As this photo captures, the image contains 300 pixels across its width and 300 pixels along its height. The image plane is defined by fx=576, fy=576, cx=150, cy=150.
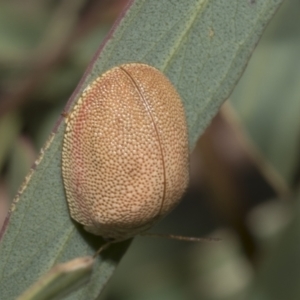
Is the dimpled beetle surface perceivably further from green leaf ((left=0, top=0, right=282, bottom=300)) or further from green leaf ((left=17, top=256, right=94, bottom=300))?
green leaf ((left=17, top=256, right=94, bottom=300))

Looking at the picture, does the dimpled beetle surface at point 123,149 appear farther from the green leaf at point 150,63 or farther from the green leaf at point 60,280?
the green leaf at point 60,280

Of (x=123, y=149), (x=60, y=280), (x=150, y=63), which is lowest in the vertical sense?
(x=60, y=280)

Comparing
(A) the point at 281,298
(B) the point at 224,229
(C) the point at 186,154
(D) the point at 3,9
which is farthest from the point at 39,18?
(A) the point at 281,298

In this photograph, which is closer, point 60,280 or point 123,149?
point 60,280

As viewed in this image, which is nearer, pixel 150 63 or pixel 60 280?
pixel 60 280

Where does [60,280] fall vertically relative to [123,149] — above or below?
below

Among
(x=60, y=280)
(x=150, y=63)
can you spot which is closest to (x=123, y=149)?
(x=150, y=63)

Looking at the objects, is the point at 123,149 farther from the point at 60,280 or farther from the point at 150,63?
the point at 60,280
